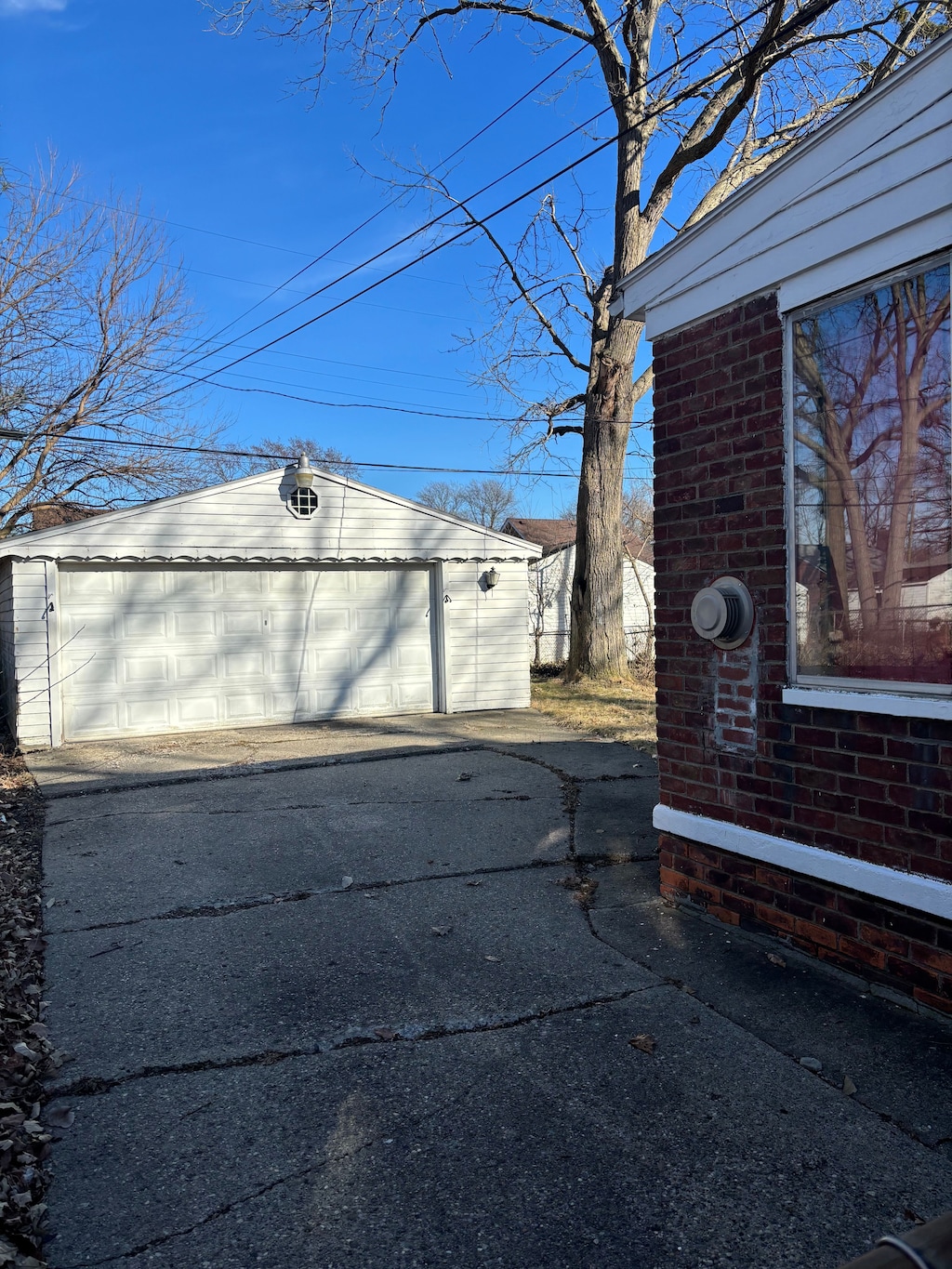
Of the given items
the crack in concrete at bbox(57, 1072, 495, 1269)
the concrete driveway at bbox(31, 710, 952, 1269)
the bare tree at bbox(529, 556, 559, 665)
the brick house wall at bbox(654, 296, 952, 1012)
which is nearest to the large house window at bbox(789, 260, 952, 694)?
the brick house wall at bbox(654, 296, 952, 1012)

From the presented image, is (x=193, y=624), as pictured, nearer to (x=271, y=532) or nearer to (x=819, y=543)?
(x=271, y=532)

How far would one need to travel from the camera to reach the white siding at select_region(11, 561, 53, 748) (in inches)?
392

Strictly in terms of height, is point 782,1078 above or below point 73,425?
below

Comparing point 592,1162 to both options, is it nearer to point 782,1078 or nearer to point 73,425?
point 782,1078

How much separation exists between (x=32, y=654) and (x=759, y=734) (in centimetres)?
894

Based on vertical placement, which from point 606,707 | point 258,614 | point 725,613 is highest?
point 258,614

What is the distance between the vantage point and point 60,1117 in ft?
8.47

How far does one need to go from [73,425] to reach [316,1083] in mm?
17839

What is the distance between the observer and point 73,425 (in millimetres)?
17766

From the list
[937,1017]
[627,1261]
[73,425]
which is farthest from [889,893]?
[73,425]

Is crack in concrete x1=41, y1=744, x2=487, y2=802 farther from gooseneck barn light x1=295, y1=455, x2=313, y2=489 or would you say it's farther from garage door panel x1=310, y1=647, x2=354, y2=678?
gooseneck barn light x1=295, y1=455, x2=313, y2=489

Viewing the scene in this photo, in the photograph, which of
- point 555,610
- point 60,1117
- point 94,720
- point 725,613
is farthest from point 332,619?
point 555,610

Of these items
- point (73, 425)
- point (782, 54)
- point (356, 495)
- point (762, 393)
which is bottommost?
point (762, 393)

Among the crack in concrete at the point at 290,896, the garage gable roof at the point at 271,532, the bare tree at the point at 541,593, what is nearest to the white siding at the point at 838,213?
the crack in concrete at the point at 290,896
